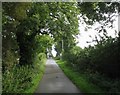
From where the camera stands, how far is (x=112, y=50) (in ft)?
60.8

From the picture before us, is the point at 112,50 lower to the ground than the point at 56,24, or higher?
lower

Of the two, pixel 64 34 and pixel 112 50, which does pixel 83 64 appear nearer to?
pixel 64 34

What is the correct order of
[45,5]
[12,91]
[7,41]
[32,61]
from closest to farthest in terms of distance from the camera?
[12,91], [7,41], [45,5], [32,61]

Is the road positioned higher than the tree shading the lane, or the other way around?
the tree shading the lane

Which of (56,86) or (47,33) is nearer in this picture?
(56,86)

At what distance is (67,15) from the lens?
3014 centimetres

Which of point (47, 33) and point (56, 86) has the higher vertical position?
point (47, 33)

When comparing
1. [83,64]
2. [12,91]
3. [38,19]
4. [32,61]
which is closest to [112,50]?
[12,91]

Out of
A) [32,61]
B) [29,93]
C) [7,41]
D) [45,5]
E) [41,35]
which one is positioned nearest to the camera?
[29,93]

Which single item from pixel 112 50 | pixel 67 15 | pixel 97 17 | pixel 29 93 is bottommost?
pixel 29 93

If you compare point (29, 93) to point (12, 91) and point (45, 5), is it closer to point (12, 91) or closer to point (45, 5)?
point (12, 91)

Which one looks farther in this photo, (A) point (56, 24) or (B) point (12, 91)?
(A) point (56, 24)

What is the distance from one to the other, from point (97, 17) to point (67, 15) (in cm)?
1181

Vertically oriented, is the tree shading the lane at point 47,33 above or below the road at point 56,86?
above
